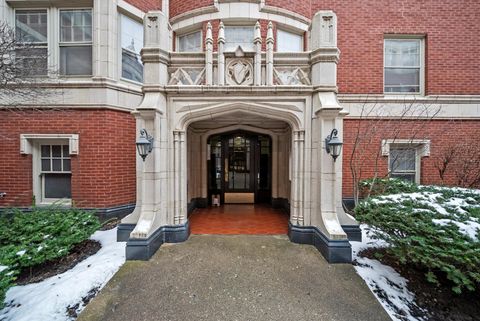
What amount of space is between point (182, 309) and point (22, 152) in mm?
6715

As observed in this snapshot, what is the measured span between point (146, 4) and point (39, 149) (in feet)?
18.9

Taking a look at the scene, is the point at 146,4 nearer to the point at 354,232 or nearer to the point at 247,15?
the point at 247,15

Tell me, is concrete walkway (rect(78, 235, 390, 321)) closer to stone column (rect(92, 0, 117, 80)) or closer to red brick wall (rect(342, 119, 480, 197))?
red brick wall (rect(342, 119, 480, 197))

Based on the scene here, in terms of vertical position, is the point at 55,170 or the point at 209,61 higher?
the point at 209,61

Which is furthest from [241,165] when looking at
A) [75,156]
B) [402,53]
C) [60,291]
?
[402,53]

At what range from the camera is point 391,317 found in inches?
115

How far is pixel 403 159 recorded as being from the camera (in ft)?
24.8

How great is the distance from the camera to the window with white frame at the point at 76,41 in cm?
641

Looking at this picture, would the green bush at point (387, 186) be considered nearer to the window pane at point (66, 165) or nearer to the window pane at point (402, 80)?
the window pane at point (402, 80)

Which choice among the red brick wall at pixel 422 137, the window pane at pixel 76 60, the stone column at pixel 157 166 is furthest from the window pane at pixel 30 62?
the red brick wall at pixel 422 137

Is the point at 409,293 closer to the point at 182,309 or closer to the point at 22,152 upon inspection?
the point at 182,309

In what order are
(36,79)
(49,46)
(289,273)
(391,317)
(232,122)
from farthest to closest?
1. (232,122)
2. (49,46)
3. (36,79)
4. (289,273)
5. (391,317)

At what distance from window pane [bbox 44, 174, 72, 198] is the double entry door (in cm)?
464

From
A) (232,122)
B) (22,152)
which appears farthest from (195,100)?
(22,152)
